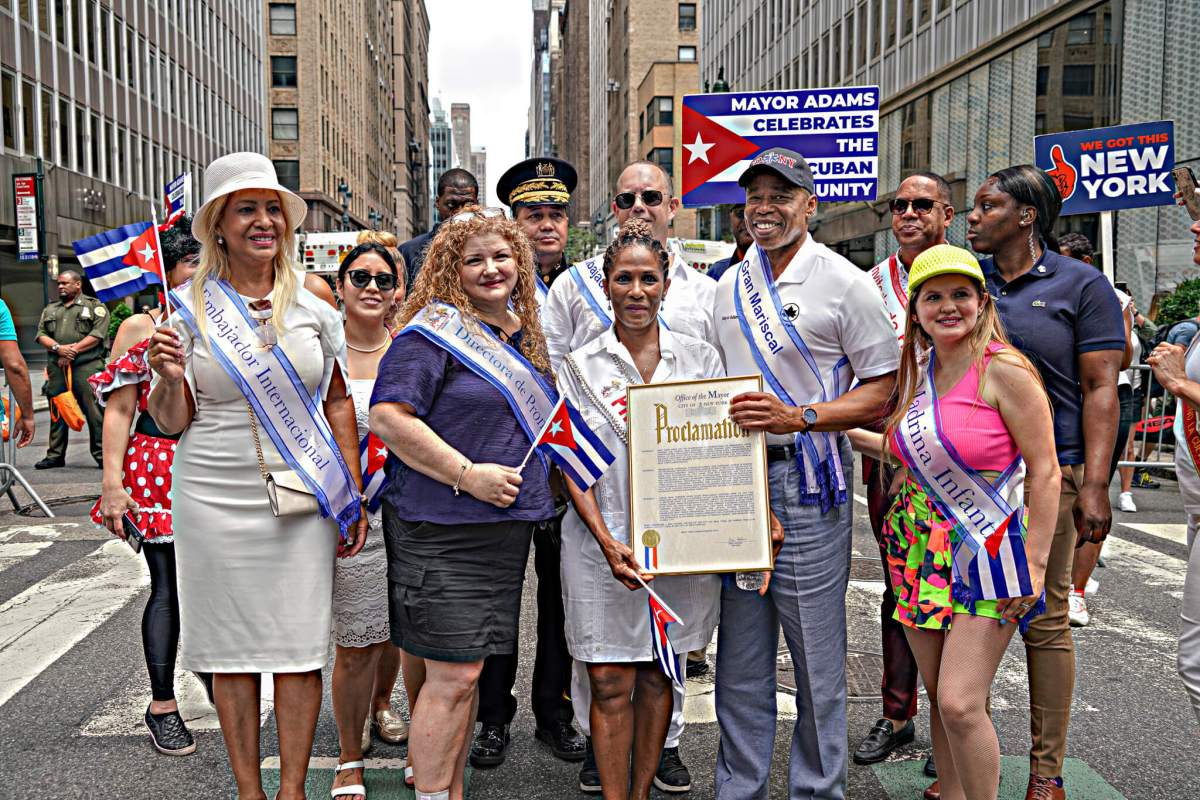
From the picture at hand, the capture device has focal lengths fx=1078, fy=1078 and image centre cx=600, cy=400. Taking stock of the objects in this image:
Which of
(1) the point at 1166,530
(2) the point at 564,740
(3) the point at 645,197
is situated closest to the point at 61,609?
(2) the point at 564,740

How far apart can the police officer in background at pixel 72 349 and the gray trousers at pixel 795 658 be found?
1098cm

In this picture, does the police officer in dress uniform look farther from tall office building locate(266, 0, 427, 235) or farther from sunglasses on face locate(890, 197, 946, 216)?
tall office building locate(266, 0, 427, 235)

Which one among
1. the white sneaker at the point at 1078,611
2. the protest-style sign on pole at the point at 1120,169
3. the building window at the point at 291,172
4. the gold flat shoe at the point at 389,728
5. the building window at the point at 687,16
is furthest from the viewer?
the building window at the point at 687,16

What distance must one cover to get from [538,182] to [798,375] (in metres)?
2.13

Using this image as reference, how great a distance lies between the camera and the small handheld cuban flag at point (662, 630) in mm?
3545

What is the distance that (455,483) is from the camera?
338 cm

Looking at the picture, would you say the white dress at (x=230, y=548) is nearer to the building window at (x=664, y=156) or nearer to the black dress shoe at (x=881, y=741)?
the black dress shoe at (x=881, y=741)

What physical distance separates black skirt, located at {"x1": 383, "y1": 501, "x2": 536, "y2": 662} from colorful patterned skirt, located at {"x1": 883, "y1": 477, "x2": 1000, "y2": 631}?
1231 millimetres

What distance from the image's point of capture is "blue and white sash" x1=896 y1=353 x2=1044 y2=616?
3256 mm

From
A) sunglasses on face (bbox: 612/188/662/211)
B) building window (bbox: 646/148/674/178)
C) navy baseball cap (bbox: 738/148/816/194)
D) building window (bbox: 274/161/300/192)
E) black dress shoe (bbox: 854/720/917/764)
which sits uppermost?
building window (bbox: 646/148/674/178)

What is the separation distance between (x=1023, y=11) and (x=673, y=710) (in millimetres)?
23383

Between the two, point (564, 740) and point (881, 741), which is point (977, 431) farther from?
point (564, 740)

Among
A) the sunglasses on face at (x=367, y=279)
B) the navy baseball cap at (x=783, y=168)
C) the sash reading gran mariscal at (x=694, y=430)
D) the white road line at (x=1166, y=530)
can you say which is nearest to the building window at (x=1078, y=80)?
the white road line at (x=1166, y=530)

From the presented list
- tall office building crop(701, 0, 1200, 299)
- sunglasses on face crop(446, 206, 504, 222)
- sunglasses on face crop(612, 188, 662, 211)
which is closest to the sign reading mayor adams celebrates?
sunglasses on face crop(612, 188, 662, 211)
